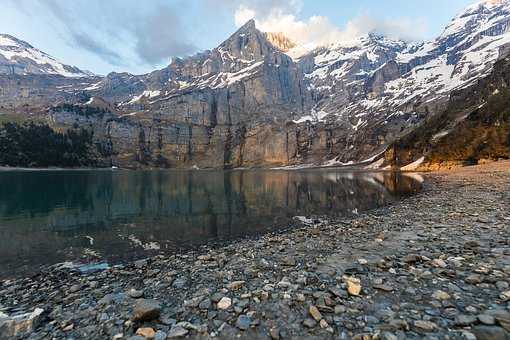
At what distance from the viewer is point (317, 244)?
18.3 metres

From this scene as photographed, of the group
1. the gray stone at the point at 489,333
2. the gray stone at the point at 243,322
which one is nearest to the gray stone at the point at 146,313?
the gray stone at the point at 243,322

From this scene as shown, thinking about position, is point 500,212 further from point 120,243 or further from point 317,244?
point 120,243

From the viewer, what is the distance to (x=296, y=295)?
32.6ft

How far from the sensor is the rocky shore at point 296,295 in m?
8.02

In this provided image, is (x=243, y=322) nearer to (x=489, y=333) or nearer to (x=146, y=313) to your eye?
(x=146, y=313)

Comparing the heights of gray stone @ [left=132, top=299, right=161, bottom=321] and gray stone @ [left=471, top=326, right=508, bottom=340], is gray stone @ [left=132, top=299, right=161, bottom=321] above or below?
below

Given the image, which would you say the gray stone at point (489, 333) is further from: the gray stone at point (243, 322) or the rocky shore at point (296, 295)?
the gray stone at point (243, 322)

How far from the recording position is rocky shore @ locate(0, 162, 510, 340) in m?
8.02

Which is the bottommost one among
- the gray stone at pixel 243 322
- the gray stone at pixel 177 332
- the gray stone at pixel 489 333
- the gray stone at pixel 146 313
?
the gray stone at pixel 177 332

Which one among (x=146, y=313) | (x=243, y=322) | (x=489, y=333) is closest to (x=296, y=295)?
(x=243, y=322)

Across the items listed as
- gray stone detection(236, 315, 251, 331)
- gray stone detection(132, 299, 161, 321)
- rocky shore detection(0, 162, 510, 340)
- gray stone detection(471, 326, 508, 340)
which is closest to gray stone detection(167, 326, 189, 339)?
rocky shore detection(0, 162, 510, 340)

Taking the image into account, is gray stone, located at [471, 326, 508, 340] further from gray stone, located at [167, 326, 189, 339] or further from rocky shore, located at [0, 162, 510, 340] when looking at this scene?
gray stone, located at [167, 326, 189, 339]

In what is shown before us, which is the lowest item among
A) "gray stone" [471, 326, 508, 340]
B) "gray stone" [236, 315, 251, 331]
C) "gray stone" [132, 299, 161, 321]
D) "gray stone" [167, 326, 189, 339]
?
"gray stone" [167, 326, 189, 339]

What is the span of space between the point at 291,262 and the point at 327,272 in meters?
2.32
